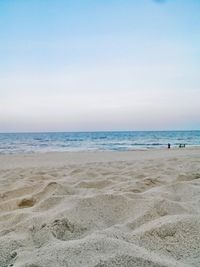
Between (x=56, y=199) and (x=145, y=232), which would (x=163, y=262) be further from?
(x=56, y=199)

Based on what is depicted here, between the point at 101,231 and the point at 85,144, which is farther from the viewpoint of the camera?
the point at 85,144

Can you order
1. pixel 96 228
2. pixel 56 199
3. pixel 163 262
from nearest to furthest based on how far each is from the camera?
1. pixel 163 262
2. pixel 96 228
3. pixel 56 199

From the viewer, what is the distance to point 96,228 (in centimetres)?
202

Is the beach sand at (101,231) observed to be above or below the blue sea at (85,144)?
above

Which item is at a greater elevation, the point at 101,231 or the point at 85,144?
the point at 101,231

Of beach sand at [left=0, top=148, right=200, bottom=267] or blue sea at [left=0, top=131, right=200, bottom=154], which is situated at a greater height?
beach sand at [left=0, top=148, right=200, bottom=267]

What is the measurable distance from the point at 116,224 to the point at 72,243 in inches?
21.6

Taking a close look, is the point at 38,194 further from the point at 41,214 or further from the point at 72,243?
the point at 72,243

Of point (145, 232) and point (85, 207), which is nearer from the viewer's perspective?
point (145, 232)

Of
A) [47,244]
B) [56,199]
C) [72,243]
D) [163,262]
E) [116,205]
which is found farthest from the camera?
[56,199]

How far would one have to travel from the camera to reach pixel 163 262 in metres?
1.39

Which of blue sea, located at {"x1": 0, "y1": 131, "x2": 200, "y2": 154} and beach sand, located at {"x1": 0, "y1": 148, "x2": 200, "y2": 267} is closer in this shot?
beach sand, located at {"x1": 0, "y1": 148, "x2": 200, "y2": 267}

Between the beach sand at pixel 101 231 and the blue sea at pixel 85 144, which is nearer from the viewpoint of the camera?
the beach sand at pixel 101 231

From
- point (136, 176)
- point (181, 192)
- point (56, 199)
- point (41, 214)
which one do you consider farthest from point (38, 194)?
point (136, 176)
